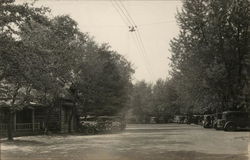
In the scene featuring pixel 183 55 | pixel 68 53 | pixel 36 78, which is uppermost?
pixel 183 55

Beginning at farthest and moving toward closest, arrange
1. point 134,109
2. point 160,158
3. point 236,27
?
1. point 134,109
2. point 236,27
3. point 160,158

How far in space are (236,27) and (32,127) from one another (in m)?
23.7

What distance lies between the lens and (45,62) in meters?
23.8

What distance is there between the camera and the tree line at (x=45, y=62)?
22.5m

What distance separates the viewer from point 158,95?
114000 mm

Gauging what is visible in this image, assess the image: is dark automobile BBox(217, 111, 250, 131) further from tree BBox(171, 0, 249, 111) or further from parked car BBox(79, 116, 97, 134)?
parked car BBox(79, 116, 97, 134)

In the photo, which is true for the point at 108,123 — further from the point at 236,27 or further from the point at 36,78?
the point at 36,78

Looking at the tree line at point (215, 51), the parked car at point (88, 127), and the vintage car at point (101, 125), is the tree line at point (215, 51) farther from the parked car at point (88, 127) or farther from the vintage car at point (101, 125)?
the parked car at point (88, 127)

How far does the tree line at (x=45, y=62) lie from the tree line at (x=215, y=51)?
28.7ft

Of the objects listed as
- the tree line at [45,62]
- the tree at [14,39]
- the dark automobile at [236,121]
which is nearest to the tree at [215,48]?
the dark automobile at [236,121]

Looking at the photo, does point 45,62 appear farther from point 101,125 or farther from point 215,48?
point 215,48

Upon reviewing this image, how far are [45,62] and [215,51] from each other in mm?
29336

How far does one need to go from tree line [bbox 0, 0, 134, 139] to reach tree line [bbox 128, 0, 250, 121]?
8.75 meters

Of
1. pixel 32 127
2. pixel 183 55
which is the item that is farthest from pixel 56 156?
pixel 183 55
